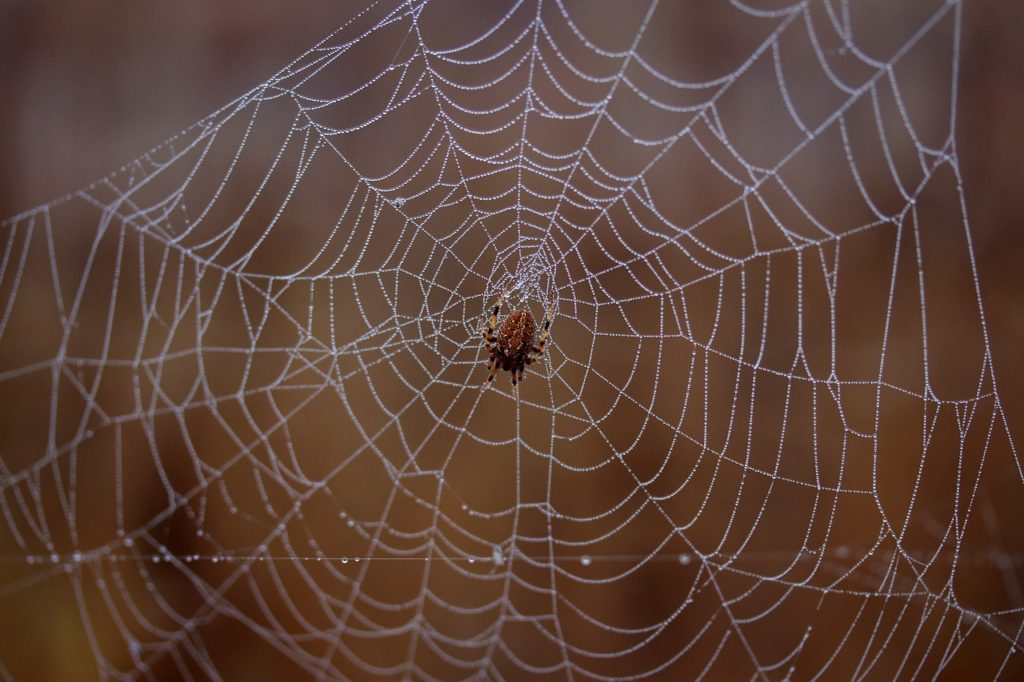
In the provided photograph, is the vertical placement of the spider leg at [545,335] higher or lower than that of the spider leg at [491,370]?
higher

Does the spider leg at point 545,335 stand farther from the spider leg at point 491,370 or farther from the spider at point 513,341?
the spider leg at point 491,370

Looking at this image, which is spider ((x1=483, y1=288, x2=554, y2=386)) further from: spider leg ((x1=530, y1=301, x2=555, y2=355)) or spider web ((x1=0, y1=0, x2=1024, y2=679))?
spider web ((x1=0, y1=0, x2=1024, y2=679))

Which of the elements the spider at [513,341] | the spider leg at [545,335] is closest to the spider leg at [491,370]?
the spider at [513,341]

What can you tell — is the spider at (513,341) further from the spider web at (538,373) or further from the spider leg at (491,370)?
the spider web at (538,373)

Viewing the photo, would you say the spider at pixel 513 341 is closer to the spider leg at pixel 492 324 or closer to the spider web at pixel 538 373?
the spider leg at pixel 492 324

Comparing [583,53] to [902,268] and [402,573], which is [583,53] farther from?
[402,573]

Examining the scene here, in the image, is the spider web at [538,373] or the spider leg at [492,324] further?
the spider web at [538,373]

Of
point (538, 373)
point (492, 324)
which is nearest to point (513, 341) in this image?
point (492, 324)

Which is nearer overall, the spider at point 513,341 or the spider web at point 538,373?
the spider at point 513,341
